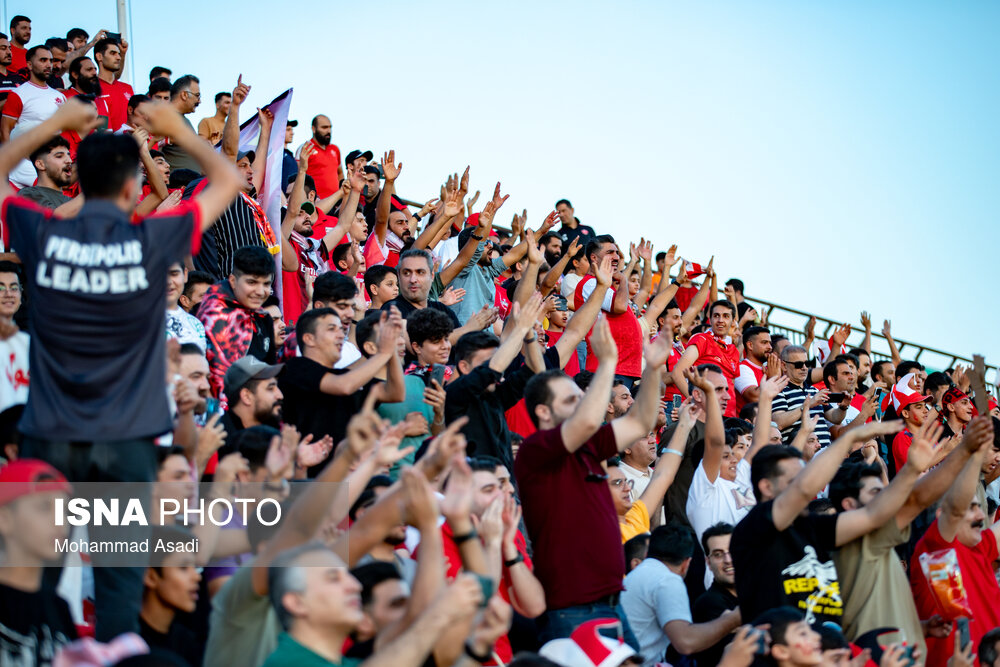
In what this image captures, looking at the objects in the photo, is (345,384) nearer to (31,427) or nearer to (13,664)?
(31,427)

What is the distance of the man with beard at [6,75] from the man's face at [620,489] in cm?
770

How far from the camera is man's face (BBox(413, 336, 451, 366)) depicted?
7590mm

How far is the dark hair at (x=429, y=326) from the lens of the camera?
756cm

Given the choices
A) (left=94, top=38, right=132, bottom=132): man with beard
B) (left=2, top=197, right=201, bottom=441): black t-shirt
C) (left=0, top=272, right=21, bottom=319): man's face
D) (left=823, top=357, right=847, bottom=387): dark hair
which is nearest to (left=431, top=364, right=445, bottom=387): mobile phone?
(left=0, top=272, right=21, bottom=319): man's face

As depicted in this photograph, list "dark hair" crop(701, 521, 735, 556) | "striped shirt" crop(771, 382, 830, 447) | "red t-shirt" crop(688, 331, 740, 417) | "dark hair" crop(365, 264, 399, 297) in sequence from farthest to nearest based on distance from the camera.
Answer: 1. "red t-shirt" crop(688, 331, 740, 417)
2. "striped shirt" crop(771, 382, 830, 447)
3. "dark hair" crop(365, 264, 399, 297)
4. "dark hair" crop(701, 521, 735, 556)

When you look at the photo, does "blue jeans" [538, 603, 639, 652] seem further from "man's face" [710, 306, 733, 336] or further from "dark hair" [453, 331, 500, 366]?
"man's face" [710, 306, 733, 336]

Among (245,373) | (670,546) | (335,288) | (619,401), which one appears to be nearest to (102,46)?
(335,288)

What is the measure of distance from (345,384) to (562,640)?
2.07 meters

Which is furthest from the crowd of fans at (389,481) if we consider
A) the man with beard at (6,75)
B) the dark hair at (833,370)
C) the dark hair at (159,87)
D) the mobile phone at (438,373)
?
the man with beard at (6,75)

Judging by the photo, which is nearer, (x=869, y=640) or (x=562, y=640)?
(x=562, y=640)

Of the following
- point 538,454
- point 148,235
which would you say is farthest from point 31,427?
point 538,454

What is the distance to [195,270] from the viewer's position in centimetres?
896

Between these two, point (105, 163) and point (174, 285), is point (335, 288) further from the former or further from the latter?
point (105, 163)

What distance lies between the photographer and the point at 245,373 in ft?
21.1
